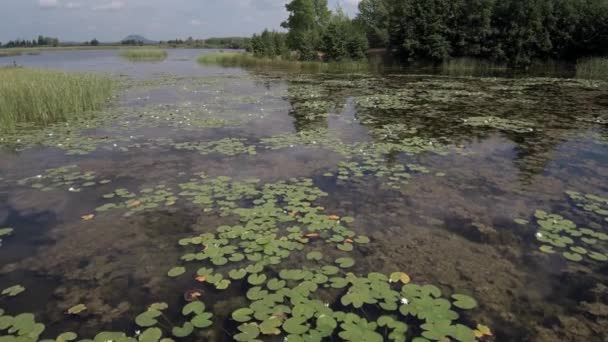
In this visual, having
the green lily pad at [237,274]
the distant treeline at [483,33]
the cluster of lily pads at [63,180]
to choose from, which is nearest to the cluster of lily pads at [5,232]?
the cluster of lily pads at [63,180]

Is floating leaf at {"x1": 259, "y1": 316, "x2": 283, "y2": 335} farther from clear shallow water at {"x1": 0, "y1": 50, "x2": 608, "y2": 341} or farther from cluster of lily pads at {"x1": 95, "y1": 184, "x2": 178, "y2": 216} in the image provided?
cluster of lily pads at {"x1": 95, "y1": 184, "x2": 178, "y2": 216}

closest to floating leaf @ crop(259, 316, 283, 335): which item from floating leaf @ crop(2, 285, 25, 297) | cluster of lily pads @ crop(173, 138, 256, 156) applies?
floating leaf @ crop(2, 285, 25, 297)

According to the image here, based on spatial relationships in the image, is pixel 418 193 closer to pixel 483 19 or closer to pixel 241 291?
pixel 241 291

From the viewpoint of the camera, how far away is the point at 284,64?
35906 mm

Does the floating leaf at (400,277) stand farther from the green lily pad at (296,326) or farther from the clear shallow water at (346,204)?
the green lily pad at (296,326)

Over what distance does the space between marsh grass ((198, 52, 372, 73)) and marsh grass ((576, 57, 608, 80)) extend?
47.5ft

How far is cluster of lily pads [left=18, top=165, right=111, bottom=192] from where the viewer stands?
18.5ft

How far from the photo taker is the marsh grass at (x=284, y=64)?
3134 centimetres

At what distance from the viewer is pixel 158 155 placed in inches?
285

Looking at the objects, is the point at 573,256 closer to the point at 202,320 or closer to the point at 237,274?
the point at 237,274

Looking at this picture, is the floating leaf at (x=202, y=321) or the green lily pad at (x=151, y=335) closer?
the green lily pad at (x=151, y=335)

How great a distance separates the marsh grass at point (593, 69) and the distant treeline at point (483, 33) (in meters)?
3.06

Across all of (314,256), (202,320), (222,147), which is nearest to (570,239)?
(314,256)

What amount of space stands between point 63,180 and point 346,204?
15.1ft
